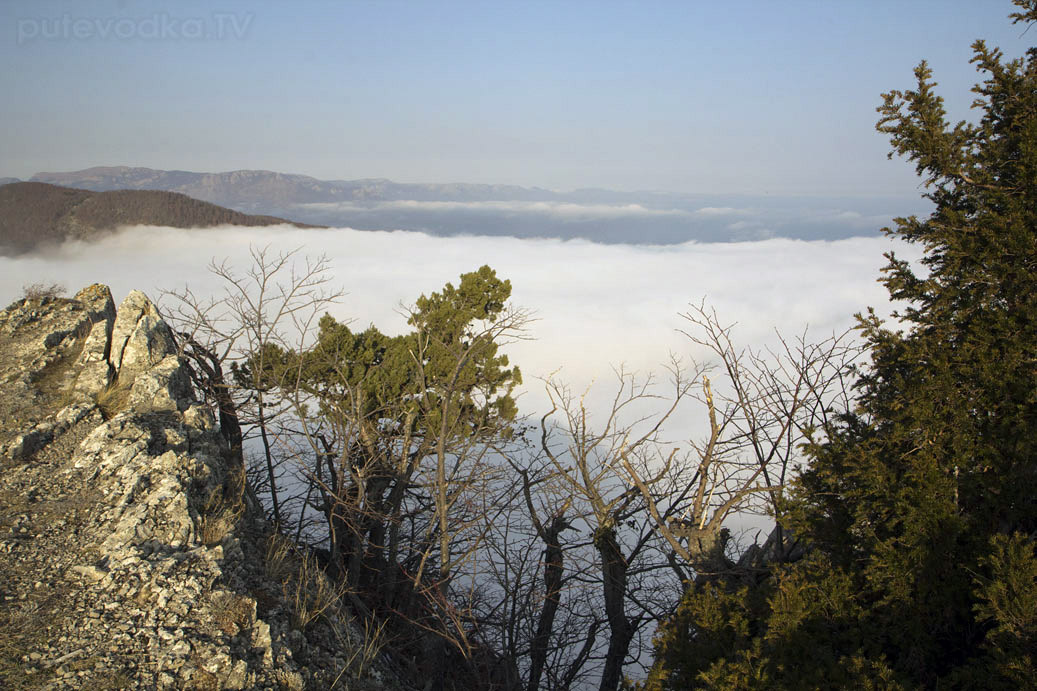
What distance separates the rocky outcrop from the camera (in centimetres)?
576

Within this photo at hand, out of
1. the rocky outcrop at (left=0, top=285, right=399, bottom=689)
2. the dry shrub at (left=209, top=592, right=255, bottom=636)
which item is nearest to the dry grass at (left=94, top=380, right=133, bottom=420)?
the rocky outcrop at (left=0, top=285, right=399, bottom=689)

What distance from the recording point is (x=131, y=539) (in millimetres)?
6922

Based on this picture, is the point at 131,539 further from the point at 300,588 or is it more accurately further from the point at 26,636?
the point at 300,588

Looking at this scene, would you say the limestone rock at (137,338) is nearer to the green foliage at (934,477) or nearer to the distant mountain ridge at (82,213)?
the green foliage at (934,477)

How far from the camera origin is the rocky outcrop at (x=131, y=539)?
5762 millimetres

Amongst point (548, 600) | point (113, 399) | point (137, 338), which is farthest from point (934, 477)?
point (137, 338)

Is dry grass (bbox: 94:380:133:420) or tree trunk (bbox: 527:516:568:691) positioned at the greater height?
dry grass (bbox: 94:380:133:420)

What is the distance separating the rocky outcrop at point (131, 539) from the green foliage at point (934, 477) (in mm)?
3939

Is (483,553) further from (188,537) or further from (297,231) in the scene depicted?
(297,231)

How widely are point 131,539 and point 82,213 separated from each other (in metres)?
64.4

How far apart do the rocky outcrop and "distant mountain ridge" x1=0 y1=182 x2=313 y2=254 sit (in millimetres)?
56412

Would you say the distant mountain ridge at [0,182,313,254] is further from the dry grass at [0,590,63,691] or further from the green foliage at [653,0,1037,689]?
the green foliage at [653,0,1037,689]

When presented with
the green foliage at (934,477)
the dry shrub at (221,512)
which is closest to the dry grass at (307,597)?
the dry shrub at (221,512)

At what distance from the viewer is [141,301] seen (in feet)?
34.3
